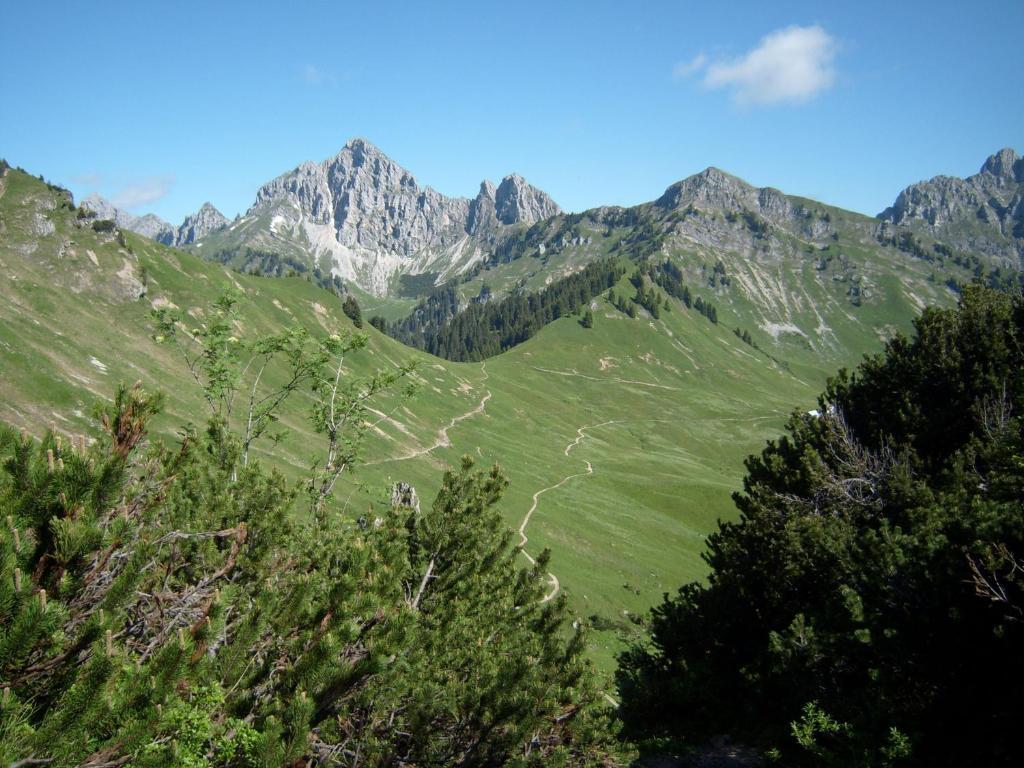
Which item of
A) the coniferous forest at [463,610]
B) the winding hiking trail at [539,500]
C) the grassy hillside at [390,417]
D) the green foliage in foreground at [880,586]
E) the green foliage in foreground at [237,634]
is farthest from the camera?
the grassy hillside at [390,417]

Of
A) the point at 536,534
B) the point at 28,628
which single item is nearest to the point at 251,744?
the point at 28,628

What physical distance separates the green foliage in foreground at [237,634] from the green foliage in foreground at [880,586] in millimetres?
7609

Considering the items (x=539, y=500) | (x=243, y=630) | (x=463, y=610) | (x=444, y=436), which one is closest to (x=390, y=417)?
(x=444, y=436)

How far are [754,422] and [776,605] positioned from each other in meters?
175

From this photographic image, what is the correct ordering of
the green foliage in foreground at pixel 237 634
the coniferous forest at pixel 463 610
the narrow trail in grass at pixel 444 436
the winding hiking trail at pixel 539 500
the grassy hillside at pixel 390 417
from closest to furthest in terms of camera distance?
the green foliage in foreground at pixel 237 634, the coniferous forest at pixel 463 610, the winding hiking trail at pixel 539 500, the grassy hillside at pixel 390 417, the narrow trail in grass at pixel 444 436

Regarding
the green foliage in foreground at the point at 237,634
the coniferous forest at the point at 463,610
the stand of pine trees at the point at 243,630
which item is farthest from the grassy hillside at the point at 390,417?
the green foliage in foreground at the point at 237,634

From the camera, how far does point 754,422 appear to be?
612 feet

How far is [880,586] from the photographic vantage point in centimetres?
1656

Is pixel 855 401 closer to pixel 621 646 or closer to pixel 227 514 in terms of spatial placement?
pixel 621 646

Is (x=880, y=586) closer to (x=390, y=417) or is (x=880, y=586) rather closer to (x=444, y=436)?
(x=390, y=417)

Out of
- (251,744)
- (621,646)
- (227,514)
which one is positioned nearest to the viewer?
(251,744)

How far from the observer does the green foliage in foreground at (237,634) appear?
237 inches

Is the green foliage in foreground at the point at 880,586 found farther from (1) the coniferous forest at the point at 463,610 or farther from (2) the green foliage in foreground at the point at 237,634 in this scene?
(2) the green foliage in foreground at the point at 237,634

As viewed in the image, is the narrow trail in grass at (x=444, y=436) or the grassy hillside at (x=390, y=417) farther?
the narrow trail in grass at (x=444, y=436)
